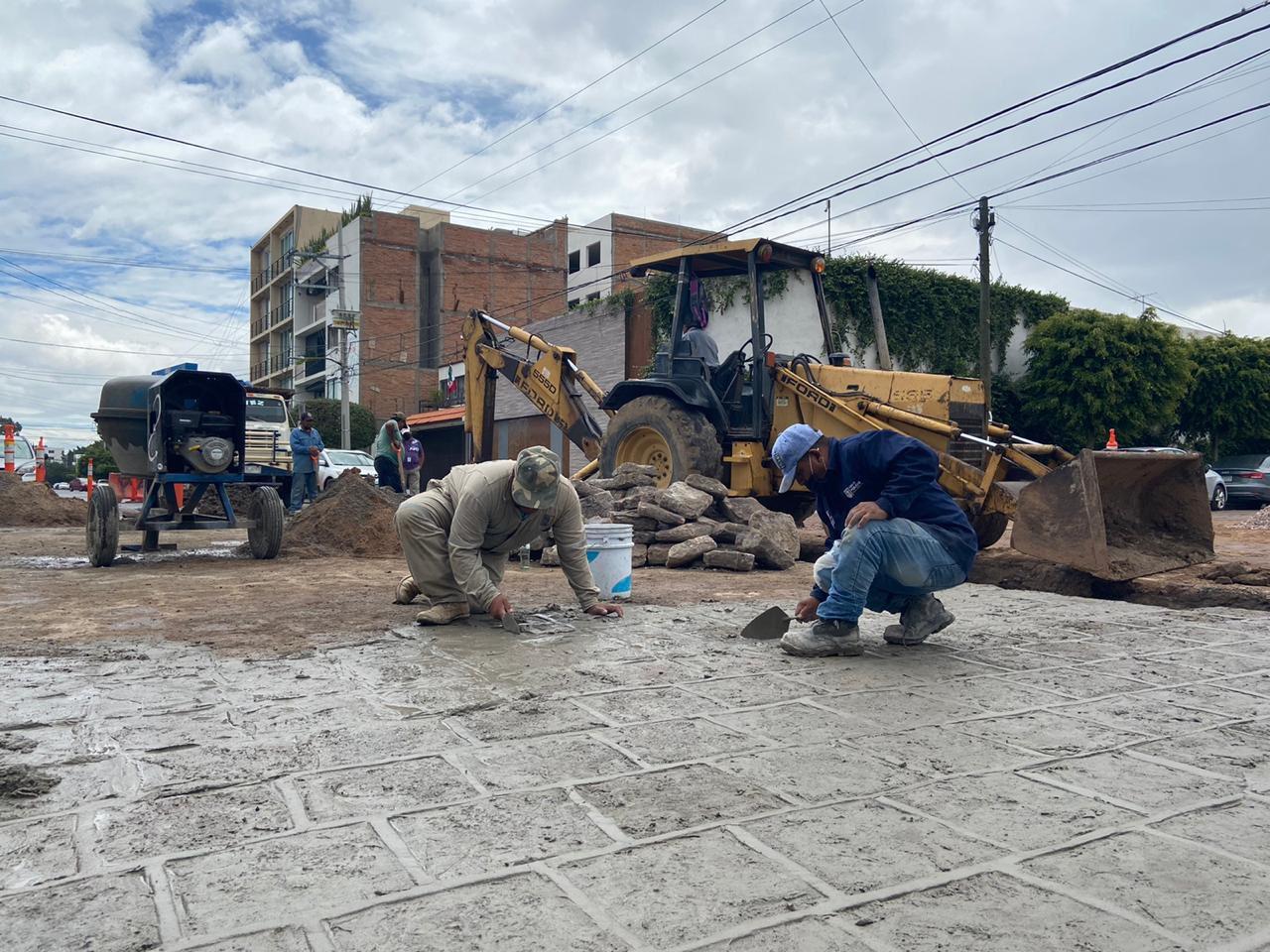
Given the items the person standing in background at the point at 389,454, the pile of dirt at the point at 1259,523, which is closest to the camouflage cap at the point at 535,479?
the person standing in background at the point at 389,454

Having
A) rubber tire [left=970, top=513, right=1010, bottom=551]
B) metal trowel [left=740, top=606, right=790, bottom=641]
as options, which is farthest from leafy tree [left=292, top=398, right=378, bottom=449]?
metal trowel [left=740, top=606, right=790, bottom=641]

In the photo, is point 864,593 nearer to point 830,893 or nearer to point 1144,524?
point 830,893

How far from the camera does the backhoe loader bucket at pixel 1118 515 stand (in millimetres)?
6141

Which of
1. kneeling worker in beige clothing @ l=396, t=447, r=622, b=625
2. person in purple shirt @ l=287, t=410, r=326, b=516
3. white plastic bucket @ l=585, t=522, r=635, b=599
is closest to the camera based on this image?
kneeling worker in beige clothing @ l=396, t=447, r=622, b=625

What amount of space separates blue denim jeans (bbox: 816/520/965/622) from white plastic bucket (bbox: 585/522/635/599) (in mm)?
2093

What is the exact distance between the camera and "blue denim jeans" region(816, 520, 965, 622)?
4.31 m

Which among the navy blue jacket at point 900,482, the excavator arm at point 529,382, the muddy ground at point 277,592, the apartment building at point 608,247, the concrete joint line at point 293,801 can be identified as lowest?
the concrete joint line at point 293,801

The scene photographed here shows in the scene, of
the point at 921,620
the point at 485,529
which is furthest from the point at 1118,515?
the point at 485,529

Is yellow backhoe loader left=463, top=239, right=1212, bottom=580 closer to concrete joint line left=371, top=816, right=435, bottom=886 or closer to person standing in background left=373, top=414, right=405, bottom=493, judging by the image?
person standing in background left=373, top=414, right=405, bottom=493

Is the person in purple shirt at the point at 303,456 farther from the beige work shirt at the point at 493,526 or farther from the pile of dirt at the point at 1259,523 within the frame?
the pile of dirt at the point at 1259,523

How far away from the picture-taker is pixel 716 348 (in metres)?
9.88

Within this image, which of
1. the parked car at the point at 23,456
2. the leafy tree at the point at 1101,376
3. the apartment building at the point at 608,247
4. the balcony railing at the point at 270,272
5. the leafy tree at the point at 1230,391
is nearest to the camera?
the parked car at the point at 23,456

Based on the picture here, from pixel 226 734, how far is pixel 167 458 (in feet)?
20.9

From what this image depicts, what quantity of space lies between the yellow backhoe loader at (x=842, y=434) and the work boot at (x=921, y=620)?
6.48 ft
